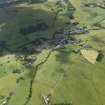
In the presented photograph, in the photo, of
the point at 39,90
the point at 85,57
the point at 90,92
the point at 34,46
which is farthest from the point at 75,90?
the point at 34,46

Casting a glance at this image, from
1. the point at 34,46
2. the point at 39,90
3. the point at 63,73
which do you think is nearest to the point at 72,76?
the point at 63,73

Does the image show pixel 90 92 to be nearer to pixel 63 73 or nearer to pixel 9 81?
pixel 63 73

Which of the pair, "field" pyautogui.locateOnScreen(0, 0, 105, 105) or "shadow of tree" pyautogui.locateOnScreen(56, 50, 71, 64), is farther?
"shadow of tree" pyautogui.locateOnScreen(56, 50, 71, 64)

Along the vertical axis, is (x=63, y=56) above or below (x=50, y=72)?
below

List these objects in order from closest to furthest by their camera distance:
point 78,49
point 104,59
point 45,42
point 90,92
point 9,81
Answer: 1. point 90,92
2. point 9,81
3. point 104,59
4. point 78,49
5. point 45,42

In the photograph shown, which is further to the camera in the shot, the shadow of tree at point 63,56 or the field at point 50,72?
the shadow of tree at point 63,56

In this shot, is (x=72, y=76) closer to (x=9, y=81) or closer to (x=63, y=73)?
(x=63, y=73)

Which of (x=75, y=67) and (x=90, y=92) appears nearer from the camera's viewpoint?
(x=90, y=92)

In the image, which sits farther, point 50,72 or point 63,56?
point 63,56

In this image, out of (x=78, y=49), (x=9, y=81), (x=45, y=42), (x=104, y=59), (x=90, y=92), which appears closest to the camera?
(x=90, y=92)
